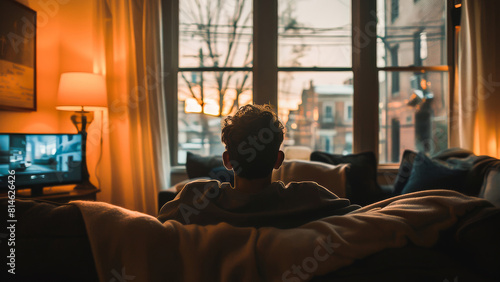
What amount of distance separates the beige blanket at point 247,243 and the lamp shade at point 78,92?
7.38 feet

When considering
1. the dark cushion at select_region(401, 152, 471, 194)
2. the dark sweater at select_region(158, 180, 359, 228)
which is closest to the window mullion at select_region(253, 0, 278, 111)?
the dark cushion at select_region(401, 152, 471, 194)

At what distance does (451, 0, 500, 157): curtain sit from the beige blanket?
2995mm

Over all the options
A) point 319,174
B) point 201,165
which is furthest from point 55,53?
point 319,174

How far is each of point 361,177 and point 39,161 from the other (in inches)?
94.3

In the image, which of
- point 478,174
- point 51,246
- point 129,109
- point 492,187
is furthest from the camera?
point 129,109

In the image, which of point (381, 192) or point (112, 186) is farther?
point (112, 186)

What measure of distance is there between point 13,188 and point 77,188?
1.66 feet

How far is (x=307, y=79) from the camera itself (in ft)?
11.7

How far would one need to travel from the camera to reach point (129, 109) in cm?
316

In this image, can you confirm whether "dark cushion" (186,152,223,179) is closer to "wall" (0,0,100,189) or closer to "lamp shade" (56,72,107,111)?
"lamp shade" (56,72,107,111)

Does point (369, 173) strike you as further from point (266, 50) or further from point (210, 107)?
point (210, 107)

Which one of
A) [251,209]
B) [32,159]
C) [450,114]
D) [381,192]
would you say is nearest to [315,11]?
[450,114]

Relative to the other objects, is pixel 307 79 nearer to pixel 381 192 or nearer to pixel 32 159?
pixel 381 192

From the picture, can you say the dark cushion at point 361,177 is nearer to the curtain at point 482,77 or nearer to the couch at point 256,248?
the curtain at point 482,77
